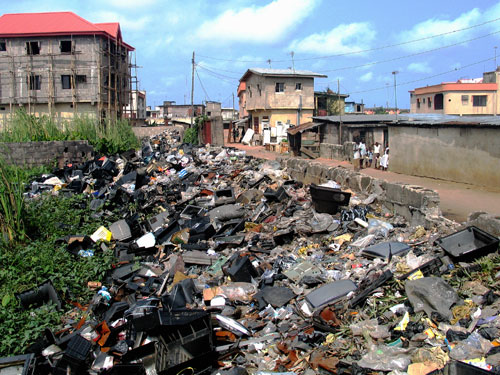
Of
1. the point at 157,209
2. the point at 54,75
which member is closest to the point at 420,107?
the point at 54,75

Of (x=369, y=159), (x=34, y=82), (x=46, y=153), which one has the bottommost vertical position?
(x=369, y=159)

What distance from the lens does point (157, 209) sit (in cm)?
1073

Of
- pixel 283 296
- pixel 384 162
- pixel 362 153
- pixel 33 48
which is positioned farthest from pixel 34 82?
pixel 283 296

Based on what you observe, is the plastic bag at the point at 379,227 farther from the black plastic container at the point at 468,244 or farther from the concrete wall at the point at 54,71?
the concrete wall at the point at 54,71

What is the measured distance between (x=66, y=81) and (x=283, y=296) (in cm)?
2682

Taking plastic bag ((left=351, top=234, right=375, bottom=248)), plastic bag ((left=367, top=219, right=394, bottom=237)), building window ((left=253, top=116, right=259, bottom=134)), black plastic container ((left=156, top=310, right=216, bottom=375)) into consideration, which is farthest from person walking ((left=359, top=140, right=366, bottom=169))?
building window ((left=253, top=116, right=259, bottom=134))

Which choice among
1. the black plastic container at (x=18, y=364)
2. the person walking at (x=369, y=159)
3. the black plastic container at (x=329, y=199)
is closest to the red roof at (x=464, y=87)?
the person walking at (x=369, y=159)

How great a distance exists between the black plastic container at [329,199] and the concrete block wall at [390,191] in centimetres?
61

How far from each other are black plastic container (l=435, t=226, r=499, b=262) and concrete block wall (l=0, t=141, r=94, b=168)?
12.9m

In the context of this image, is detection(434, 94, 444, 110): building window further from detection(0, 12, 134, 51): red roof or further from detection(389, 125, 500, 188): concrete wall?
detection(0, 12, 134, 51): red roof

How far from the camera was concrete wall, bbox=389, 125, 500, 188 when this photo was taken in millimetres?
10547

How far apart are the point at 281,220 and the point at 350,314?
374 cm

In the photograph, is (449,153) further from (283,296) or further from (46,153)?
(46,153)

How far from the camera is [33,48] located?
28.2 meters
